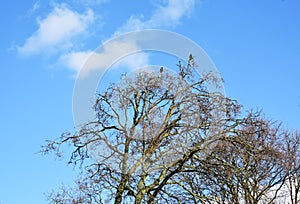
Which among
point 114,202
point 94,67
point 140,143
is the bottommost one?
point 114,202

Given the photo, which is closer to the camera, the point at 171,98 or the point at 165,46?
the point at 165,46

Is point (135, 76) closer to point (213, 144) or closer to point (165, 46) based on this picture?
point (165, 46)

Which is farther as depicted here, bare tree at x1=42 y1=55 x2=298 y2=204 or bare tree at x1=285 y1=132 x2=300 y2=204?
bare tree at x1=285 y1=132 x2=300 y2=204

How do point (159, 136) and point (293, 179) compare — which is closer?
point (159, 136)

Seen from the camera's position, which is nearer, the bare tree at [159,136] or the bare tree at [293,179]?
the bare tree at [159,136]

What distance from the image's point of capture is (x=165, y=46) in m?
12.9

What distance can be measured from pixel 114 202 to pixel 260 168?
11476mm

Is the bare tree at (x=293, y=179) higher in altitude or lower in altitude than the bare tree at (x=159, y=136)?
higher

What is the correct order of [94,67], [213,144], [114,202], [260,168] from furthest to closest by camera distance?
[260,168]
[213,144]
[114,202]
[94,67]

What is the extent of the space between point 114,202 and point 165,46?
15.7 ft

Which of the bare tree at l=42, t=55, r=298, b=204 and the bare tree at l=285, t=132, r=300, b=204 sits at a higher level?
the bare tree at l=285, t=132, r=300, b=204

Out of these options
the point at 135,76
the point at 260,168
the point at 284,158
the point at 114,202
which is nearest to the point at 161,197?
the point at 114,202

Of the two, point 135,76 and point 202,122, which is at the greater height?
point 135,76

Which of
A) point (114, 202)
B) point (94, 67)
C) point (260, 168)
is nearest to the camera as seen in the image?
point (94, 67)
